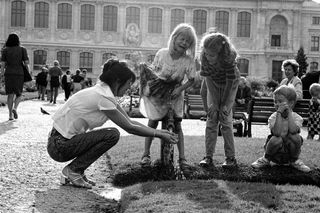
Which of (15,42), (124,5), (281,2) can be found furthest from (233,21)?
(15,42)

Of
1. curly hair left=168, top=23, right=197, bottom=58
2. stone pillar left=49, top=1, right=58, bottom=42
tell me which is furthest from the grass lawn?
stone pillar left=49, top=1, right=58, bottom=42

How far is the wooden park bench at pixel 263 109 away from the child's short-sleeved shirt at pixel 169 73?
475 centimetres

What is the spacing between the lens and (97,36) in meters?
51.2

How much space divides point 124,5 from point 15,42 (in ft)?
135

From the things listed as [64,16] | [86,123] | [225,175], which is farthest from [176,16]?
[86,123]

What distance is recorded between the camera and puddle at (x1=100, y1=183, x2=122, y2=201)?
4583mm

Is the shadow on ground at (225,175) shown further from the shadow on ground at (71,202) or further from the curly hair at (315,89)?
the curly hair at (315,89)

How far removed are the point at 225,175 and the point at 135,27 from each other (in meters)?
46.7

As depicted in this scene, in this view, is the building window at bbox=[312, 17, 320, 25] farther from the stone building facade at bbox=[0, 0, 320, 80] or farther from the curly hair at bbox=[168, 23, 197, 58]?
the curly hair at bbox=[168, 23, 197, 58]

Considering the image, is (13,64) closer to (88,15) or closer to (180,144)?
(180,144)

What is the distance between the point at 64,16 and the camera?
2015 inches

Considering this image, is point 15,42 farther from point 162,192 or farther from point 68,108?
point 162,192

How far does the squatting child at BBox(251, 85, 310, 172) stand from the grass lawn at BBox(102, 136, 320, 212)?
0.16 meters

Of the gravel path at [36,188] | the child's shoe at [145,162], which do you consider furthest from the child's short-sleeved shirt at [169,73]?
the gravel path at [36,188]
